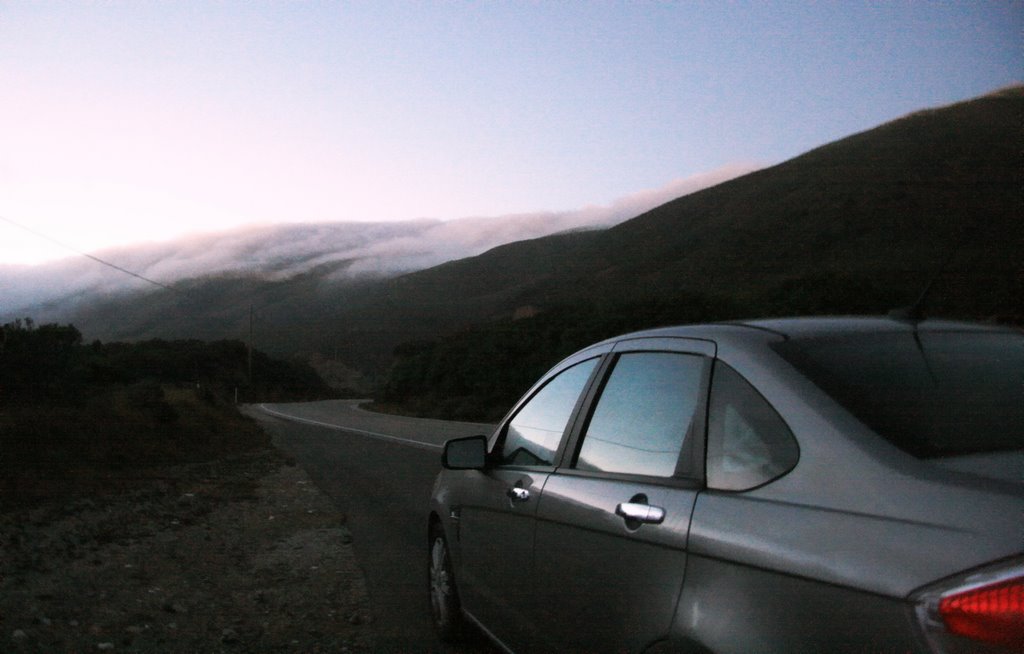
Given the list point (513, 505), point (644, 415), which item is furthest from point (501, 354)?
point (644, 415)

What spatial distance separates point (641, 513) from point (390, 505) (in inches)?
350

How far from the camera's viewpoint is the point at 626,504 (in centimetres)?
282

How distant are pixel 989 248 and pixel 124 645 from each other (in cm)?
3379

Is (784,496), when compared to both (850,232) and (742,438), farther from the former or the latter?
(850,232)

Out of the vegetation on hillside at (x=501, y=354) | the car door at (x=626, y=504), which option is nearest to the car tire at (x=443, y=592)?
the car door at (x=626, y=504)

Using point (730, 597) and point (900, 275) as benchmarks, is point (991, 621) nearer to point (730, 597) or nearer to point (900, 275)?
point (730, 597)

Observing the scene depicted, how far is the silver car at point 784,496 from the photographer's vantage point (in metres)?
1.80

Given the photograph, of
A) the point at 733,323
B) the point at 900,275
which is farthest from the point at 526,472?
the point at 900,275

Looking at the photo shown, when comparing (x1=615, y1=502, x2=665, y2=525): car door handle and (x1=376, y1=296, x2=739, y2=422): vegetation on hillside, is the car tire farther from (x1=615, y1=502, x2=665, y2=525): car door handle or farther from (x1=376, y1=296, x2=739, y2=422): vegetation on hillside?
(x1=376, y1=296, x2=739, y2=422): vegetation on hillside

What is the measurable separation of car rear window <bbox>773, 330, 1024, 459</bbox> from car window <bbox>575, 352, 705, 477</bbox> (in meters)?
0.40

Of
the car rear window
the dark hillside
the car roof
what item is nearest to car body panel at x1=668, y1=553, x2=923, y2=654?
the car rear window

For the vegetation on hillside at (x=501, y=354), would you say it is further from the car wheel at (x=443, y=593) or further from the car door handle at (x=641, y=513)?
the car door handle at (x=641, y=513)

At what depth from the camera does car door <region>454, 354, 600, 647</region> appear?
374cm

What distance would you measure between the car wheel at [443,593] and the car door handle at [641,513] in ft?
7.57
